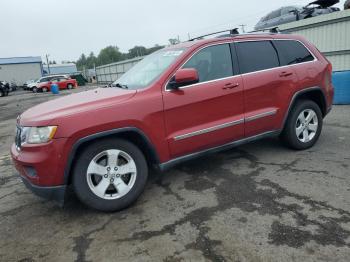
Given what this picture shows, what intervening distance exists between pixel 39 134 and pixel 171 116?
1417mm

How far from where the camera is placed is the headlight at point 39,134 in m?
3.12

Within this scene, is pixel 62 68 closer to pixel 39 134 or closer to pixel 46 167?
pixel 39 134

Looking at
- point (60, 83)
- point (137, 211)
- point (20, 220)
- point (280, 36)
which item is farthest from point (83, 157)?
point (60, 83)

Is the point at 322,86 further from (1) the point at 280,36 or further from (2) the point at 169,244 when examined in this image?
(2) the point at 169,244

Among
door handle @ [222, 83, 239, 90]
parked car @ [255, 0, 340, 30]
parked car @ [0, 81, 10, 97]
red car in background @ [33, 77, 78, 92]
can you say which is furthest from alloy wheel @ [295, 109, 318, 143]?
red car in background @ [33, 77, 78, 92]

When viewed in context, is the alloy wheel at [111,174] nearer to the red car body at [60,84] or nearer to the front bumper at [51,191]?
the front bumper at [51,191]

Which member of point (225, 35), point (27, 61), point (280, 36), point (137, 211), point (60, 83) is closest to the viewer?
point (137, 211)

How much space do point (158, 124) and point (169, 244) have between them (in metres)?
1.34

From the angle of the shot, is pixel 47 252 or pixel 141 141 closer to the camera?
pixel 47 252

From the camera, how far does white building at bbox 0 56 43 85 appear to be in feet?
167

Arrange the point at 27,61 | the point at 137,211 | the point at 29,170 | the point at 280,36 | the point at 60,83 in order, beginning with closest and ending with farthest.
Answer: the point at 29,170
the point at 137,211
the point at 280,36
the point at 60,83
the point at 27,61

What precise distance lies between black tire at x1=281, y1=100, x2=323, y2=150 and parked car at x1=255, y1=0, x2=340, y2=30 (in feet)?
33.0

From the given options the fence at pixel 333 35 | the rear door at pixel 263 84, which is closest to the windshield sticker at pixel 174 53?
the rear door at pixel 263 84

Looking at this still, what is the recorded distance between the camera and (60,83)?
33688mm
